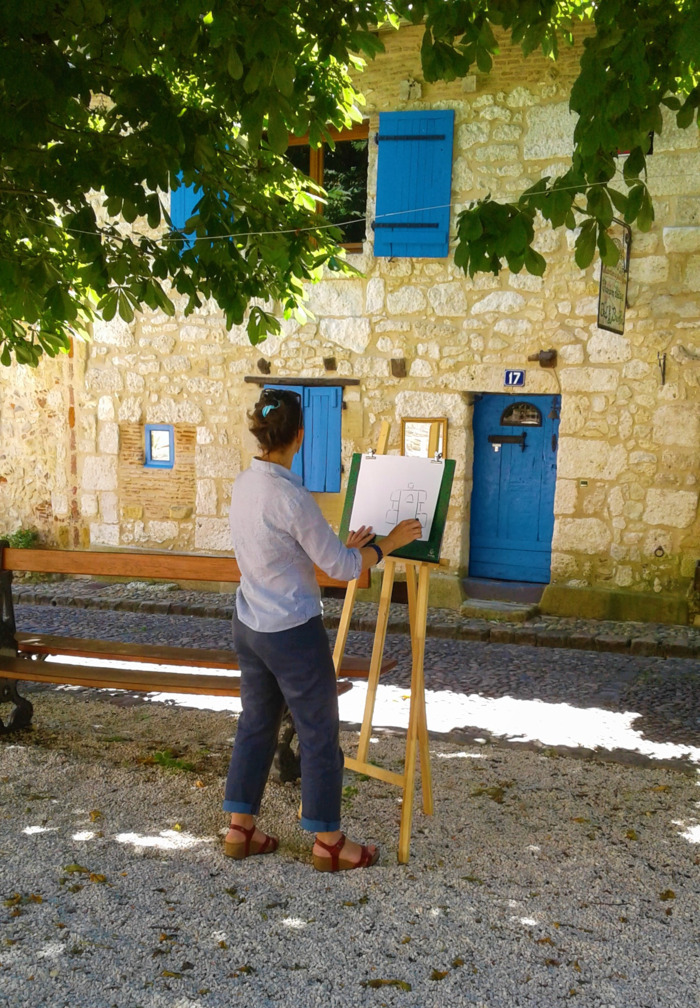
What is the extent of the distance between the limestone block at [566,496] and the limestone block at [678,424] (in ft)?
2.99

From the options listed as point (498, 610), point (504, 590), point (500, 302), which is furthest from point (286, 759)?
point (500, 302)

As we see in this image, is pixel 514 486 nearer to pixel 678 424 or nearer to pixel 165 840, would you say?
pixel 678 424

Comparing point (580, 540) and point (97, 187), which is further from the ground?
point (97, 187)

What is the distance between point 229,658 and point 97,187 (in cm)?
227

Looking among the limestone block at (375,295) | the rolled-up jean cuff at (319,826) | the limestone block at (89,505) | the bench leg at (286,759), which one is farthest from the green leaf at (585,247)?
the limestone block at (89,505)

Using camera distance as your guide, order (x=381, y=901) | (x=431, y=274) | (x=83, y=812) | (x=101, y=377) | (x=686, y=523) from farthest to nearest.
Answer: (x=101, y=377) → (x=431, y=274) → (x=686, y=523) → (x=83, y=812) → (x=381, y=901)

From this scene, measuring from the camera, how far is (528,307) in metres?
9.66

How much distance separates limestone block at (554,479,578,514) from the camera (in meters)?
9.63

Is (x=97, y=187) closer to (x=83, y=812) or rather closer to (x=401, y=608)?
(x=83, y=812)

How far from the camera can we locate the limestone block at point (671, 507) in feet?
30.1

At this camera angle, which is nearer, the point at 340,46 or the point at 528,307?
the point at 340,46

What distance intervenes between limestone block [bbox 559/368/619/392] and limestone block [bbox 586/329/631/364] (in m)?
0.10

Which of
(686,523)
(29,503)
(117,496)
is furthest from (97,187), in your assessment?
(29,503)

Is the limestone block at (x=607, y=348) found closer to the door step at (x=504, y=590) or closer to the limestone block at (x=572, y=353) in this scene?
the limestone block at (x=572, y=353)
